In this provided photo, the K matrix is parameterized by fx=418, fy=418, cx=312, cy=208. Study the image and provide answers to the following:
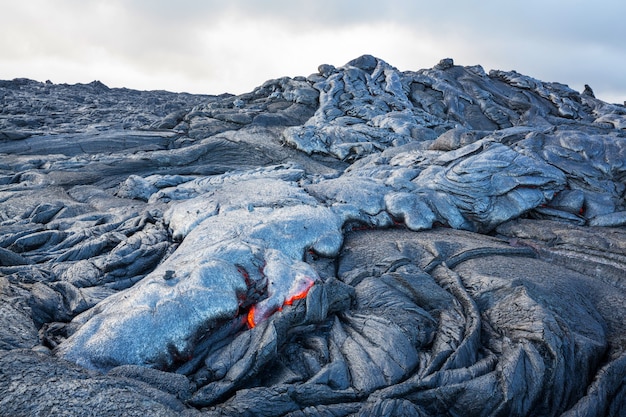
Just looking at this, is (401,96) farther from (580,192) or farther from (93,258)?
(93,258)

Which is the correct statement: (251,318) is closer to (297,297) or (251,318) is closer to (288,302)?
(288,302)

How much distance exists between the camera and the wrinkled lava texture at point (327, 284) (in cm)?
493

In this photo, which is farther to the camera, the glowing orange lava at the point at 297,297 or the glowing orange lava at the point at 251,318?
the glowing orange lava at the point at 297,297

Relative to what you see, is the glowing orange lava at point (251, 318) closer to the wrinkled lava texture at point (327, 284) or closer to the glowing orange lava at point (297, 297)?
the wrinkled lava texture at point (327, 284)

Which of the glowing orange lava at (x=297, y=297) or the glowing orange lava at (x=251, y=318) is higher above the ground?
the glowing orange lava at (x=297, y=297)

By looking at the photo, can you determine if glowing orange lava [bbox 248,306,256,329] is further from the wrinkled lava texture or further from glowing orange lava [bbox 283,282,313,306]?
glowing orange lava [bbox 283,282,313,306]

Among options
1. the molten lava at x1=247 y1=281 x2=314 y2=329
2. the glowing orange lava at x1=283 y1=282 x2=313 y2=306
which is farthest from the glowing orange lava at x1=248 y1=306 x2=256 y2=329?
the glowing orange lava at x1=283 y1=282 x2=313 y2=306

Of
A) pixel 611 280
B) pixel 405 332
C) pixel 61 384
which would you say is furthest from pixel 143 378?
pixel 611 280

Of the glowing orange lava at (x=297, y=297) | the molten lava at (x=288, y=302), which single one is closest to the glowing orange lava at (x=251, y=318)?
the molten lava at (x=288, y=302)

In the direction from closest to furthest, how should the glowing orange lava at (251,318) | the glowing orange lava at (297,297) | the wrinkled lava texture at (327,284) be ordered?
the wrinkled lava texture at (327,284)
the glowing orange lava at (251,318)
the glowing orange lava at (297,297)

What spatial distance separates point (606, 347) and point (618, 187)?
676 centimetres

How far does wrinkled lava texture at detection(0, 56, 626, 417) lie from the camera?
16.2 feet

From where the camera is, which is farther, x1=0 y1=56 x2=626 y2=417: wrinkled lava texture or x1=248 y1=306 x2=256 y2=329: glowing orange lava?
x1=248 y1=306 x2=256 y2=329: glowing orange lava

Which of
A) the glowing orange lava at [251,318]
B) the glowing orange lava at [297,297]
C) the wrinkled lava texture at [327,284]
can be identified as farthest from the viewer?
the glowing orange lava at [297,297]
